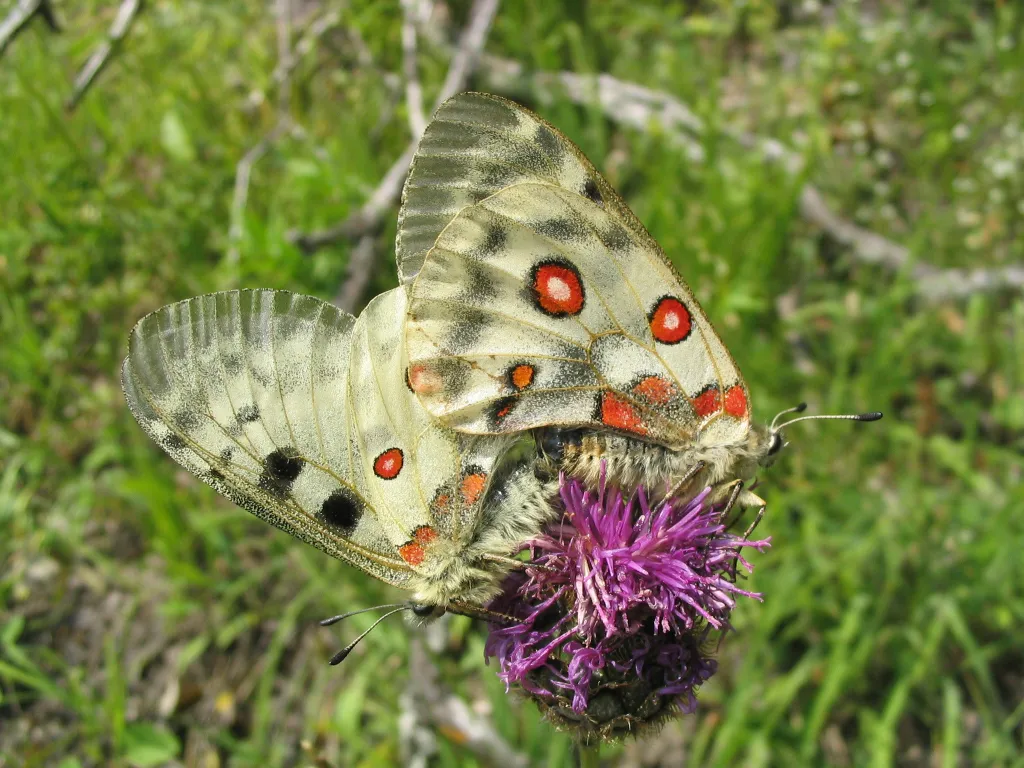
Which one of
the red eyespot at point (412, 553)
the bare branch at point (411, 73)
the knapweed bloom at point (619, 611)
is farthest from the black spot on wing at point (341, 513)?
the bare branch at point (411, 73)

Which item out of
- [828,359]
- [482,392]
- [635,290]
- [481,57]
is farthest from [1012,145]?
[482,392]

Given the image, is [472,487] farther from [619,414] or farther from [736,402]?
[736,402]

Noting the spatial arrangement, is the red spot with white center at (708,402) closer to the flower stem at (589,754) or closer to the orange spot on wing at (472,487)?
the orange spot on wing at (472,487)

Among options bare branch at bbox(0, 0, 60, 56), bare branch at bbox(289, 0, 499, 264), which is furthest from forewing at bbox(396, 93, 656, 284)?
bare branch at bbox(289, 0, 499, 264)

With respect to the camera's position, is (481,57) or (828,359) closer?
(828,359)

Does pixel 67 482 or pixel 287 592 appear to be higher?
pixel 67 482

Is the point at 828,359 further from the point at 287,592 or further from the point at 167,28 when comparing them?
the point at 167,28
